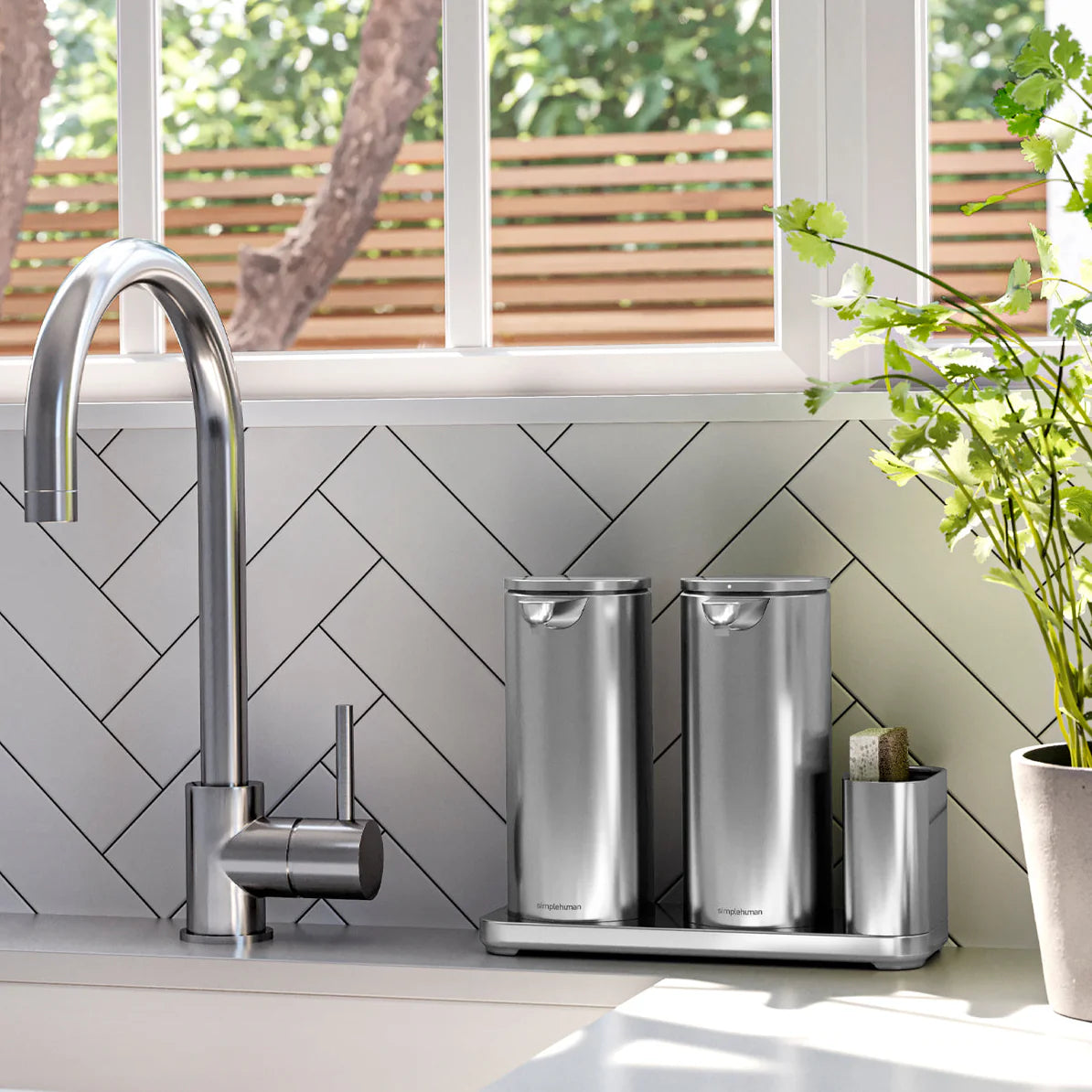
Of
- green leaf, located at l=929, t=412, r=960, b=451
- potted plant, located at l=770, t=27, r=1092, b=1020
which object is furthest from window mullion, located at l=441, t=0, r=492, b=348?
green leaf, located at l=929, t=412, r=960, b=451

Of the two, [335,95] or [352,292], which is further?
[335,95]

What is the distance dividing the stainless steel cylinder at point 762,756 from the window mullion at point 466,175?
0.40 m

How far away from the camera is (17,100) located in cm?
153

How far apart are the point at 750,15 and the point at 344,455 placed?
0.59 meters

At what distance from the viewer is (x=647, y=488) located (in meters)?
1.24

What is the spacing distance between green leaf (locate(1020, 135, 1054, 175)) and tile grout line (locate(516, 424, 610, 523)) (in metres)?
0.50

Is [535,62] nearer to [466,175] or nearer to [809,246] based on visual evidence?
[466,175]

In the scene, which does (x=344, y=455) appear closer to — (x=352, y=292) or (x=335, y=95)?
(x=352, y=292)

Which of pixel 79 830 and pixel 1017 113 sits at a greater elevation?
pixel 1017 113

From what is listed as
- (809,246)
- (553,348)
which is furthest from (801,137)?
(809,246)

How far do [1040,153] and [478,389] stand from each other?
587 mm

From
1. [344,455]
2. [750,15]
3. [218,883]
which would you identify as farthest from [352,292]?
[218,883]

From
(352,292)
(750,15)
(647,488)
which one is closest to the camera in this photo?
(647,488)

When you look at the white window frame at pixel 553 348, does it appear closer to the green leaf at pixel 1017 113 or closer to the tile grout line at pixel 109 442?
the tile grout line at pixel 109 442
